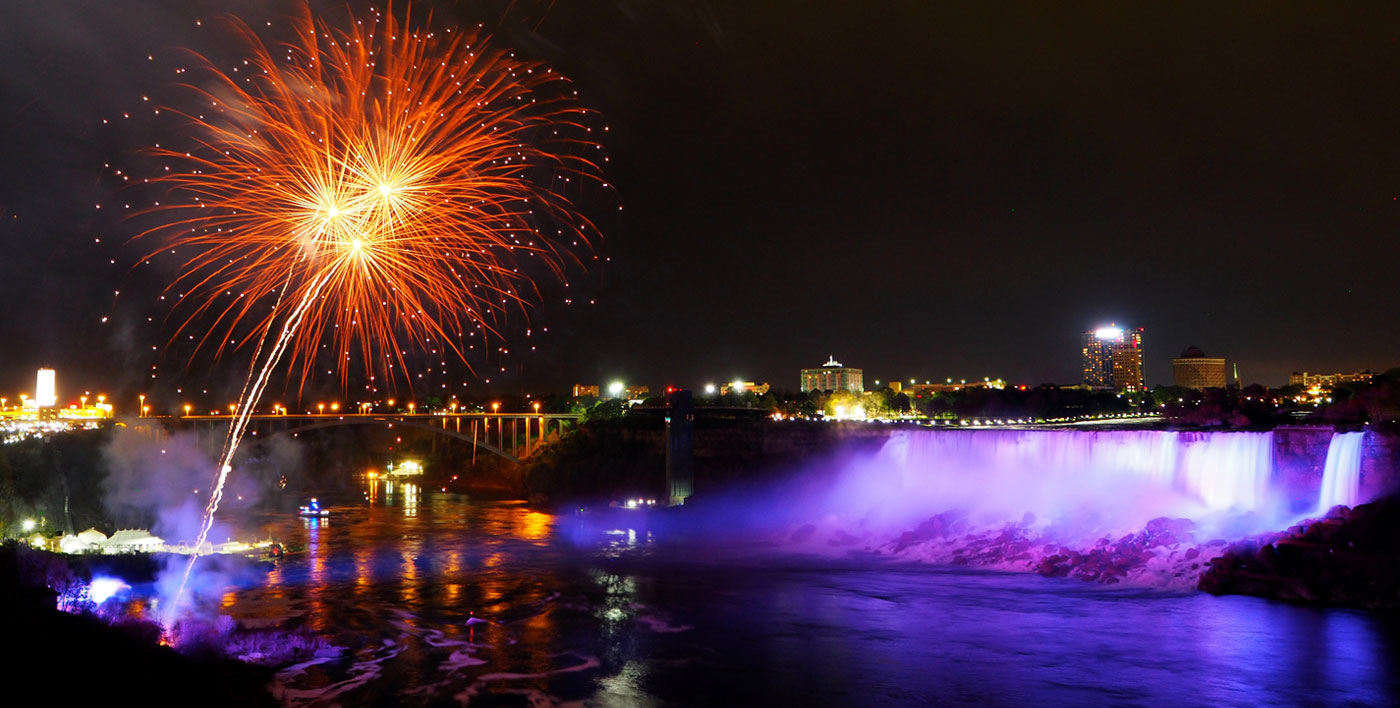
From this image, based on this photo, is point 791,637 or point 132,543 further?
point 132,543

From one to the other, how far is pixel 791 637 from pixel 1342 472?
57.7 ft

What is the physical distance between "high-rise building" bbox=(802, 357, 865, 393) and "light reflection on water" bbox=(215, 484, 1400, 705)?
5232 inches

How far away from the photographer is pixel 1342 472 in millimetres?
28109

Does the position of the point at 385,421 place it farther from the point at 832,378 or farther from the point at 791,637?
the point at 832,378

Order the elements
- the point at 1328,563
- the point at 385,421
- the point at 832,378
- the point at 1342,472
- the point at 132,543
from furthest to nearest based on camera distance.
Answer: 1. the point at 832,378
2. the point at 385,421
3. the point at 132,543
4. the point at 1342,472
5. the point at 1328,563

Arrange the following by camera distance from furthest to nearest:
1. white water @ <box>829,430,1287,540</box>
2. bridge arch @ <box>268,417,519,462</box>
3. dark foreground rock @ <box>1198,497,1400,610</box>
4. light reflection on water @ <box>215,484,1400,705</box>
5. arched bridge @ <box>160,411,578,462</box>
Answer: arched bridge @ <box>160,411,578,462</box>, bridge arch @ <box>268,417,519,462</box>, white water @ <box>829,430,1287,540</box>, dark foreground rock @ <box>1198,497,1400,610</box>, light reflection on water @ <box>215,484,1400,705</box>

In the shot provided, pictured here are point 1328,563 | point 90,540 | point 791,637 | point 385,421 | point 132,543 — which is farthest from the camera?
point 385,421

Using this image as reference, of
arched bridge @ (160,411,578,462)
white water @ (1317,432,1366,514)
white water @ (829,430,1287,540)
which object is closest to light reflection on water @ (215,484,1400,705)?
white water @ (1317,432,1366,514)

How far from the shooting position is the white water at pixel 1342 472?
27.7 meters

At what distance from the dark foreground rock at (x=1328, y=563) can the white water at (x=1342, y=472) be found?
203 centimetres

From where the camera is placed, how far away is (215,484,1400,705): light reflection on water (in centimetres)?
1741

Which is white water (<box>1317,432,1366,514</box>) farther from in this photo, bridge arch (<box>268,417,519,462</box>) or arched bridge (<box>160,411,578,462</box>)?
bridge arch (<box>268,417,519,462</box>)

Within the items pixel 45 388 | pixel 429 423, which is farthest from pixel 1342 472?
pixel 45 388

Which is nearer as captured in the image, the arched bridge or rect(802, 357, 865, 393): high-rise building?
the arched bridge
